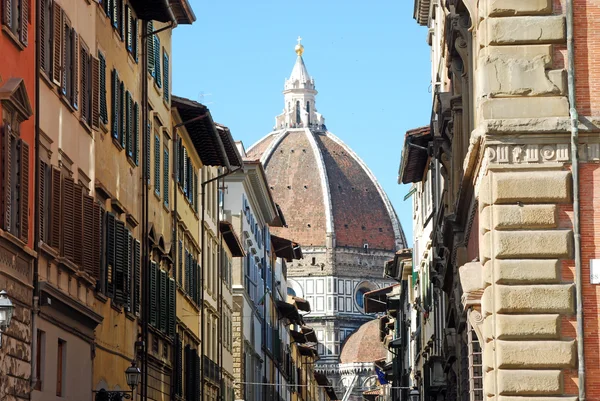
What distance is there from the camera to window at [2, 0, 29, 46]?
65.0 ft

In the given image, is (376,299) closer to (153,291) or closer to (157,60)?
(157,60)

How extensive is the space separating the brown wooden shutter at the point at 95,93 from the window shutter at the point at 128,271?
3629mm

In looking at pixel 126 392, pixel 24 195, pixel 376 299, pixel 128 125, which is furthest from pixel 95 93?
pixel 376 299

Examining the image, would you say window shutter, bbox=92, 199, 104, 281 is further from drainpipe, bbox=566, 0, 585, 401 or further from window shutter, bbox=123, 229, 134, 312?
drainpipe, bbox=566, 0, 585, 401

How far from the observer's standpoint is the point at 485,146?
827 inches

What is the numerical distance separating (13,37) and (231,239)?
36.1 meters

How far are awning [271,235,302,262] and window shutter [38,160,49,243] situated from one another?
64843 mm

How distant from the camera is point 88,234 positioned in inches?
1027

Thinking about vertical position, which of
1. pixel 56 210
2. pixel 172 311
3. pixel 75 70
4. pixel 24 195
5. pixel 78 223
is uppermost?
pixel 75 70

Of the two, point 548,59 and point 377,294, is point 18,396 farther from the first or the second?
point 377,294

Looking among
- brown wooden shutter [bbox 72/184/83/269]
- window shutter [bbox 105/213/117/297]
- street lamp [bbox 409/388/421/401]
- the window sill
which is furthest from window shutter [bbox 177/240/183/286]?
the window sill

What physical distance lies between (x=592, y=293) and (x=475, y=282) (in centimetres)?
267

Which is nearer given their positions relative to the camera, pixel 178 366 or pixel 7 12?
pixel 7 12

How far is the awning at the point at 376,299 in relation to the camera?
324 ft
